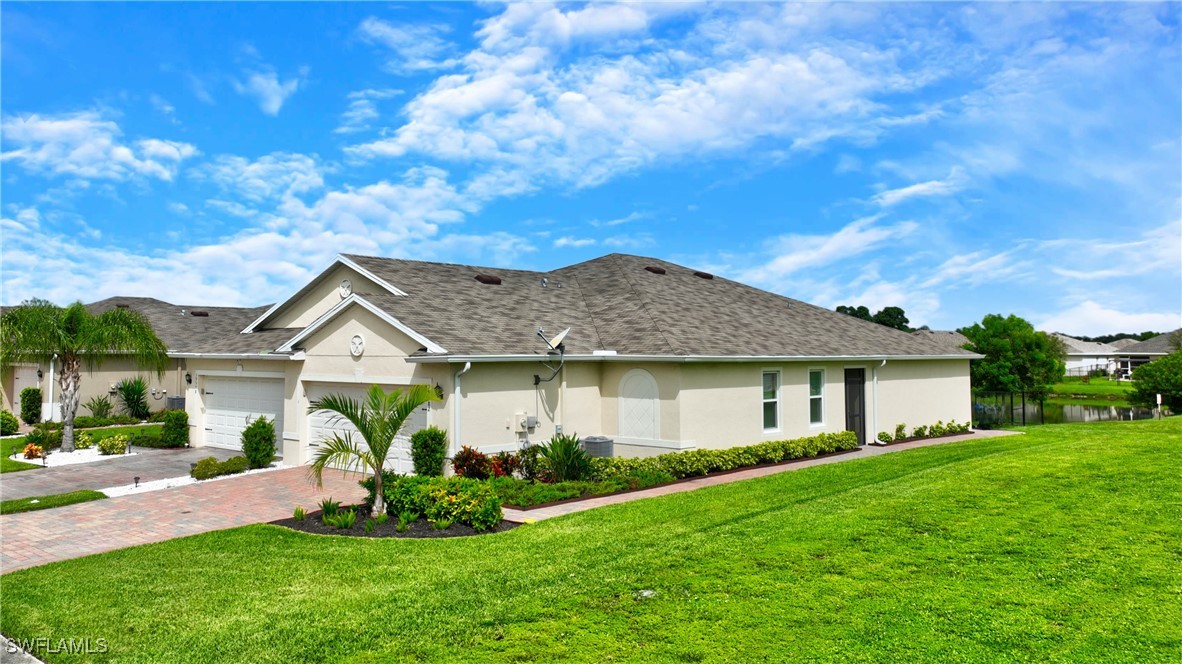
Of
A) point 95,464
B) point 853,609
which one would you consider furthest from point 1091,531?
point 95,464

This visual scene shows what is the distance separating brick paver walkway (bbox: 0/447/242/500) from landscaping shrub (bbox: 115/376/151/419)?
936 cm

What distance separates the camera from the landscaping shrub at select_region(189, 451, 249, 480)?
16141mm

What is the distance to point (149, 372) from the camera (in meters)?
29.3

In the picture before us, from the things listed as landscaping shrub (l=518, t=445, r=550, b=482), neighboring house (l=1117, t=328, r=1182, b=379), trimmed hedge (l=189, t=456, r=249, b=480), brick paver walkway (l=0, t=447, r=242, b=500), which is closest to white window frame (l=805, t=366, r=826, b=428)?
landscaping shrub (l=518, t=445, r=550, b=482)

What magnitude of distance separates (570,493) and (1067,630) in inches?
337

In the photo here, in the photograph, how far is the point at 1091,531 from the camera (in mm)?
8805

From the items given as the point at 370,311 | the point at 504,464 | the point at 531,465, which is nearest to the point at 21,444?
the point at 370,311

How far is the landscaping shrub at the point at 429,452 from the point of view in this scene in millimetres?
14617

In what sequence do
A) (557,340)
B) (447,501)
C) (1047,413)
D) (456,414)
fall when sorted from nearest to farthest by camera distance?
(447,501) < (456,414) < (557,340) < (1047,413)

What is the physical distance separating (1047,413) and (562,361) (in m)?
36.0

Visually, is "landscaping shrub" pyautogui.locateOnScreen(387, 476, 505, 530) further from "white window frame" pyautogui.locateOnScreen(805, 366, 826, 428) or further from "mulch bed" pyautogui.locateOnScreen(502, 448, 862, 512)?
"white window frame" pyautogui.locateOnScreen(805, 366, 826, 428)

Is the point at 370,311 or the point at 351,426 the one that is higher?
the point at 370,311

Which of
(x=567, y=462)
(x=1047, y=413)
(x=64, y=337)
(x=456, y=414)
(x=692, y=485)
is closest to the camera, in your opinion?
(x=567, y=462)

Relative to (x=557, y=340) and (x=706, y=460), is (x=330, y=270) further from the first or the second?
(x=706, y=460)
